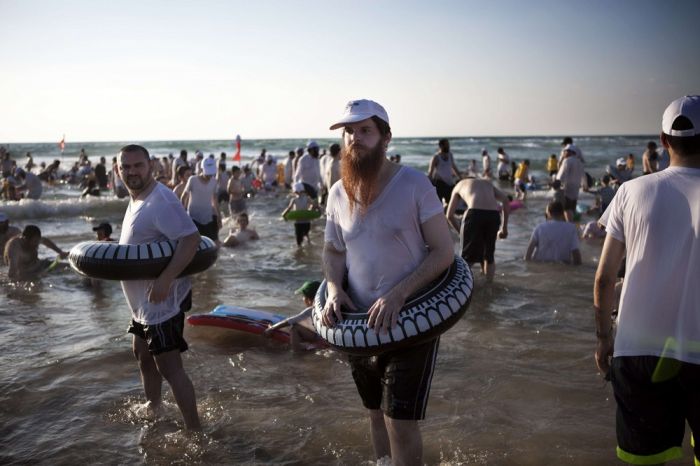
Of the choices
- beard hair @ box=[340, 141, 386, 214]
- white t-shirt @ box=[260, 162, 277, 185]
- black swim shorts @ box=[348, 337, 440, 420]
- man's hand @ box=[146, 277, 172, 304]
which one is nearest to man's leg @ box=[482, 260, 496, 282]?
man's hand @ box=[146, 277, 172, 304]

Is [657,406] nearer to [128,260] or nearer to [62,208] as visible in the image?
[128,260]

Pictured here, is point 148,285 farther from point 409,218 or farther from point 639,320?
point 639,320

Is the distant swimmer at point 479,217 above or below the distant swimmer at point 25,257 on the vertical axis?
above

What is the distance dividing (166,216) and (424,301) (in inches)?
72.2

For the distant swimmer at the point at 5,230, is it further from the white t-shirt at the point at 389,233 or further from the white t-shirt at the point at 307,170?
the white t-shirt at the point at 389,233

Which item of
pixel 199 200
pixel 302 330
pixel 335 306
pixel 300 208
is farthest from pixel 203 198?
pixel 335 306

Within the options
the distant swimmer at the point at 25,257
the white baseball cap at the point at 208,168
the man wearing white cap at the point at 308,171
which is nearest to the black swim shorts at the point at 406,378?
the white baseball cap at the point at 208,168

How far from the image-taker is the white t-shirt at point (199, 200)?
9273 millimetres

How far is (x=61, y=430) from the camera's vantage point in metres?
4.31

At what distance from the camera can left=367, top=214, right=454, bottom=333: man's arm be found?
2611 millimetres

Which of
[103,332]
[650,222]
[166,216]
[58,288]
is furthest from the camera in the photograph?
[58,288]

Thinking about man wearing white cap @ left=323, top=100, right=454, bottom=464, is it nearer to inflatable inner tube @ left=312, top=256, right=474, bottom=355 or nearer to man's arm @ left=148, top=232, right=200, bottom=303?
inflatable inner tube @ left=312, top=256, right=474, bottom=355

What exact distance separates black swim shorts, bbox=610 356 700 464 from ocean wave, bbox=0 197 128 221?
63.1 ft

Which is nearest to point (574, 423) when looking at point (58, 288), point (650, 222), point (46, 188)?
point (650, 222)
